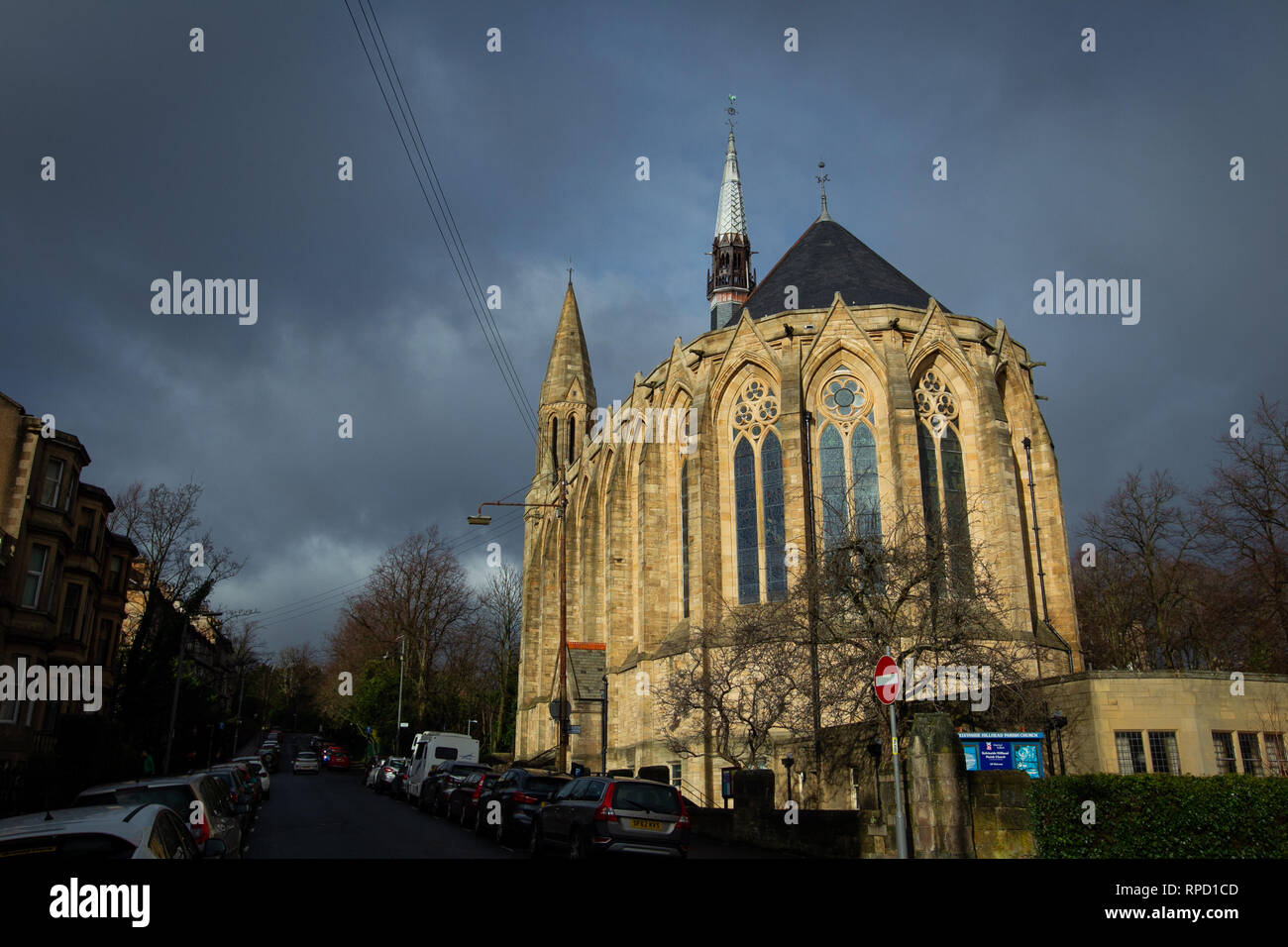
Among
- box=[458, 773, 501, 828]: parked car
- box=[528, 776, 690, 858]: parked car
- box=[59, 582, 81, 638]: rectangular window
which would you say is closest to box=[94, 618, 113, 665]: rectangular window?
box=[59, 582, 81, 638]: rectangular window

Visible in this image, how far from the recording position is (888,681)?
11062 mm

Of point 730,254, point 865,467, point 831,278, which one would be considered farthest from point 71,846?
point 730,254

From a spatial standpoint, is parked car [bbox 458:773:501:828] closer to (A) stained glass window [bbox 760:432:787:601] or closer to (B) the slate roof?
(A) stained glass window [bbox 760:432:787:601]

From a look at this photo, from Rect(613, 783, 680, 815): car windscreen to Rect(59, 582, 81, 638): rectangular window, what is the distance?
27.6 m

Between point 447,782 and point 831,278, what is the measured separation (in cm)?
2378

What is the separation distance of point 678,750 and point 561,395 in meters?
31.4

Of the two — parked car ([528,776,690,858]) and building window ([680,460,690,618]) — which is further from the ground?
building window ([680,460,690,618])

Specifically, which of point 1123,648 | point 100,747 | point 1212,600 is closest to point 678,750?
point 100,747

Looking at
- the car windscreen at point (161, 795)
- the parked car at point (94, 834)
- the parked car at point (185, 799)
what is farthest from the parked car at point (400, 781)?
the parked car at point (94, 834)

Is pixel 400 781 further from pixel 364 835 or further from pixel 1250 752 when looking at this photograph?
pixel 1250 752

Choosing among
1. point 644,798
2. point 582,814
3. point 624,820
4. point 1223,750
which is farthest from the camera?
point 1223,750

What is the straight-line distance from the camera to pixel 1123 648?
1813 inches

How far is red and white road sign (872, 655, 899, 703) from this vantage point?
10.9m
